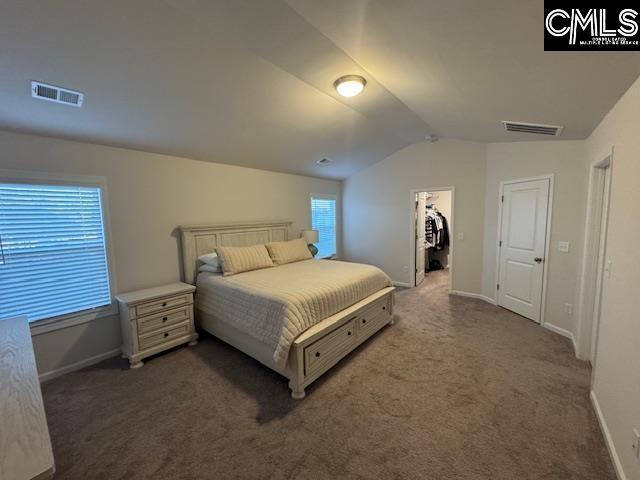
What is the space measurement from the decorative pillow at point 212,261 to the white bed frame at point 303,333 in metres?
0.10

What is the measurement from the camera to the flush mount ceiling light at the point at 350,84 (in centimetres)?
239

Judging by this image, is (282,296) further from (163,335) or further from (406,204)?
(406,204)

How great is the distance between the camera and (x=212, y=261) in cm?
345

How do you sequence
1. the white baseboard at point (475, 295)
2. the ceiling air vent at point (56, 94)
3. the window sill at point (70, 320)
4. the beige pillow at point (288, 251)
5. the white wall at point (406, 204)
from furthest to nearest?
the white wall at point (406, 204) → the white baseboard at point (475, 295) → the beige pillow at point (288, 251) → the window sill at point (70, 320) → the ceiling air vent at point (56, 94)

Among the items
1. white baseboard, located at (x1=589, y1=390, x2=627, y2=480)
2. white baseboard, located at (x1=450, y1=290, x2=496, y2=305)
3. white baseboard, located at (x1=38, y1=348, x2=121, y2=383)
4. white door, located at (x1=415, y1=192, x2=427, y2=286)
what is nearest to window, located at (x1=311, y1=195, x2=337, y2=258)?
white door, located at (x1=415, y1=192, x2=427, y2=286)

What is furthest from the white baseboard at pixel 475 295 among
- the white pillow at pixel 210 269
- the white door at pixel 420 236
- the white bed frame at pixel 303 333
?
the white pillow at pixel 210 269

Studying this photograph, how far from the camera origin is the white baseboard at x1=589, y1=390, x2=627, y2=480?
1554mm

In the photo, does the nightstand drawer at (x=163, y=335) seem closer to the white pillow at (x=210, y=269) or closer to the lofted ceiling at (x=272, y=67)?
the white pillow at (x=210, y=269)

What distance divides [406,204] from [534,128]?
7.93ft

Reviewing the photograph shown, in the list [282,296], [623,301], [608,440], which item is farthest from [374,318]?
[623,301]

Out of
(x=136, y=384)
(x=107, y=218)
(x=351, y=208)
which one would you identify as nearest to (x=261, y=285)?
(x=136, y=384)

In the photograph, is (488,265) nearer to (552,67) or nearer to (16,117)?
(552,67)

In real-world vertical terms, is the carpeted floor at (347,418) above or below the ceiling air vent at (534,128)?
below

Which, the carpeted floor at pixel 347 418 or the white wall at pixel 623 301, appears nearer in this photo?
the white wall at pixel 623 301
